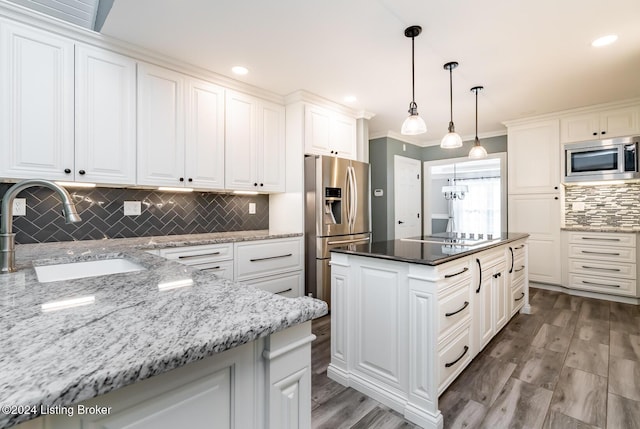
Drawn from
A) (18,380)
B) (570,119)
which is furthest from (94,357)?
(570,119)

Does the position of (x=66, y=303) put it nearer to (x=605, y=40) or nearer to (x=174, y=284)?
(x=174, y=284)

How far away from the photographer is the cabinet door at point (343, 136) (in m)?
3.87

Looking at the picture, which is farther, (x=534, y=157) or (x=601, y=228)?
(x=534, y=157)

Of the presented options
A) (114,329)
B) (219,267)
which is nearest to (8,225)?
(114,329)

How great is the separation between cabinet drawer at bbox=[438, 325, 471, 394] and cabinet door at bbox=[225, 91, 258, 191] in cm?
237

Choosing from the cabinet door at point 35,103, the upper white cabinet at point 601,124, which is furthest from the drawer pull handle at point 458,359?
the upper white cabinet at point 601,124

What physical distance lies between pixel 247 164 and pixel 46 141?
1607 millimetres

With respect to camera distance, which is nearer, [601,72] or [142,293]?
[142,293]

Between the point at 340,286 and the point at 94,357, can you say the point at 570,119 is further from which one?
the point at 94,357

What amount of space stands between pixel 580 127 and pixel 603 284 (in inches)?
81.6

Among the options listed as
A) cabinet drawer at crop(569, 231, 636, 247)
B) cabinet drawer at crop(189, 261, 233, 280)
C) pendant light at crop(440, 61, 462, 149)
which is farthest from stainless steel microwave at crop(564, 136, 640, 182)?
cabinet drawer at crop(189, 261, 233, 280)

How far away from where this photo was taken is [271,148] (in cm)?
351

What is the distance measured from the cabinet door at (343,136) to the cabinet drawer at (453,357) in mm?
2542

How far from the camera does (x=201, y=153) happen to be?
2.92m
